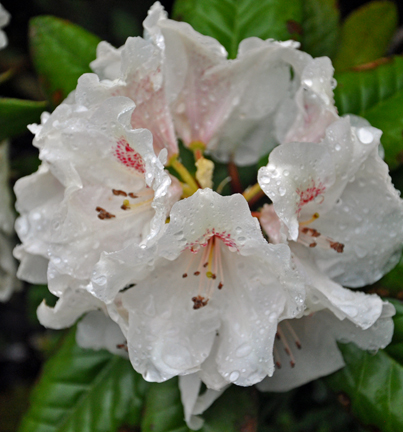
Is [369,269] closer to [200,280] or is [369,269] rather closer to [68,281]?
[200,280]

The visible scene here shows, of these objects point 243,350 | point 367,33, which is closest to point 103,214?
point 243,350

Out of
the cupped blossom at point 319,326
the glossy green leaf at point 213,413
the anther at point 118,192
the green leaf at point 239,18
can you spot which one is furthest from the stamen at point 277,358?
the green leaf at point 239,18

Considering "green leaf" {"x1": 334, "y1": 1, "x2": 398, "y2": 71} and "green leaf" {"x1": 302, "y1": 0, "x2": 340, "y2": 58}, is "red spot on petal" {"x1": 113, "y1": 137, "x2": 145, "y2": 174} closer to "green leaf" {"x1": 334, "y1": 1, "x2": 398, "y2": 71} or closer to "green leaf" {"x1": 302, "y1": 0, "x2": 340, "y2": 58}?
"green leaf" {"x1": 302, "y1": 0, "x2": 340, "y2": 58}

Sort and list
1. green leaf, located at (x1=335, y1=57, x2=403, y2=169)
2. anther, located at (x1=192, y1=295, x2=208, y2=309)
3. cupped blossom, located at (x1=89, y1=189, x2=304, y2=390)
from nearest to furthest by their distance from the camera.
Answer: cupped blossom, located at (x1=89, y1=189, x2=304, y2=390)
anther, located at (x1=192, y1=295, x2=208, y2=309)
green leaf, located at (x1=335, y1=57, x2=403, y2=169)

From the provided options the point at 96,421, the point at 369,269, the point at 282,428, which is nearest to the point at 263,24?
the point at 369,269

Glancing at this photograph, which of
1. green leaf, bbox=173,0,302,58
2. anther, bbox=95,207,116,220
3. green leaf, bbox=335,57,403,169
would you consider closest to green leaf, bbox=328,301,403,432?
green leaf, bbox=335,57,403,169

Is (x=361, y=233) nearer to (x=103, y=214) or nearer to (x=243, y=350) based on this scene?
(x=243, y=350)
